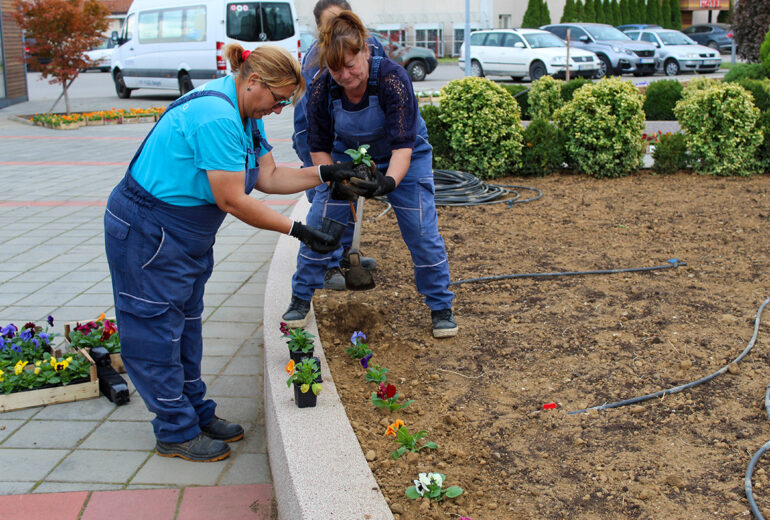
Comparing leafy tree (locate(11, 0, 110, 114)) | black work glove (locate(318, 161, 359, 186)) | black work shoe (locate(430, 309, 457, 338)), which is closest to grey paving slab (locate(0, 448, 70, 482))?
black work glove (locate(318, 161, 359, 186))

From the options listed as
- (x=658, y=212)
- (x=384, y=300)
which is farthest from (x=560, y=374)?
(x=658, y=212)

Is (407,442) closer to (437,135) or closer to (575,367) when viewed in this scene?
(575,367)

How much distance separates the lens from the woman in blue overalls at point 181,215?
2.70 m

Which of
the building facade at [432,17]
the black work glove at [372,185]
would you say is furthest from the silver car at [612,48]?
the black work glove at [372,185]

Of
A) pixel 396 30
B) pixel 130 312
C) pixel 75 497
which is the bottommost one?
pixel 75 497

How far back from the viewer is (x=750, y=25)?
664 inches

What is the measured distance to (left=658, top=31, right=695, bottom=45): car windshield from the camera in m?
24.1

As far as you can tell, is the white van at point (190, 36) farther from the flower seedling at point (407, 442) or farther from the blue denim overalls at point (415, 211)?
the flower seedling at point (407, 442)

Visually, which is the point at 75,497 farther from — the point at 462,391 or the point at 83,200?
the point at 83,200

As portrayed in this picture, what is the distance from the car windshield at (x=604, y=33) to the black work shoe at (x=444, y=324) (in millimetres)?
21083

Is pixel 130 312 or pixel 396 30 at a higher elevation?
pixel 396 30

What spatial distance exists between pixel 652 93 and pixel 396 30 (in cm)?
2847

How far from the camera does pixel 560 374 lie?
346 centimetres

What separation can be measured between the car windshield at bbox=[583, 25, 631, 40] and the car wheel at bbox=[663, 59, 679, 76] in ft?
4.93
